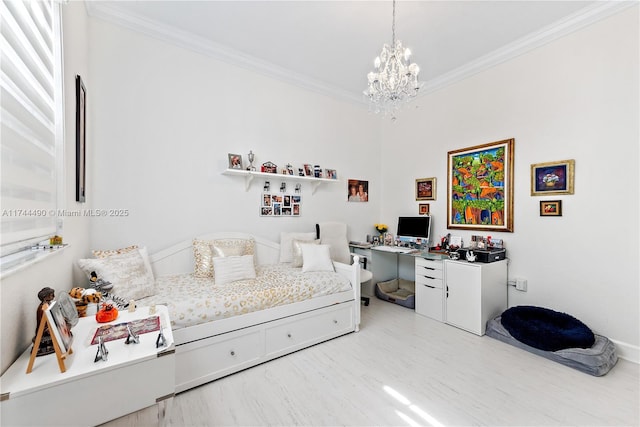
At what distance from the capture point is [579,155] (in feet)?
8.38

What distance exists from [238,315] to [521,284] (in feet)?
9.50

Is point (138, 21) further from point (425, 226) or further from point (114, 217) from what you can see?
point (425, 226)

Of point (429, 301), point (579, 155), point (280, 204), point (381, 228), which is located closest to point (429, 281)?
point (429, 301)

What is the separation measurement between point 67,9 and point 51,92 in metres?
0.74

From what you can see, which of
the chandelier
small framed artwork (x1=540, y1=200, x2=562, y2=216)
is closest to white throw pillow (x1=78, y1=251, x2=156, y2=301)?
the chandelier

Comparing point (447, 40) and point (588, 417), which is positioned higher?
point (447, 40)

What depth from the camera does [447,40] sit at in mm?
2875

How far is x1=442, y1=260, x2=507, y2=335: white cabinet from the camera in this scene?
2.77m

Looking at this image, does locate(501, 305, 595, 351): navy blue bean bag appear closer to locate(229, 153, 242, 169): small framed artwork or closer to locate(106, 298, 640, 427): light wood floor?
locate(106, 298, 640, 427): light wood floor

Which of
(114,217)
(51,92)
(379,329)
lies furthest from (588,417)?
(114,217)

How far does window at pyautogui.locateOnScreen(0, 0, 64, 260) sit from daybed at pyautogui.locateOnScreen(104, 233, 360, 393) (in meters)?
0.95

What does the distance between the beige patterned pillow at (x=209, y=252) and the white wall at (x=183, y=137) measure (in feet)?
0.76

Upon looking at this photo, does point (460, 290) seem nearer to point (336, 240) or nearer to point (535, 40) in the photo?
point (336, 240)

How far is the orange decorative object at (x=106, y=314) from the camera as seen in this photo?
1.42 metres
